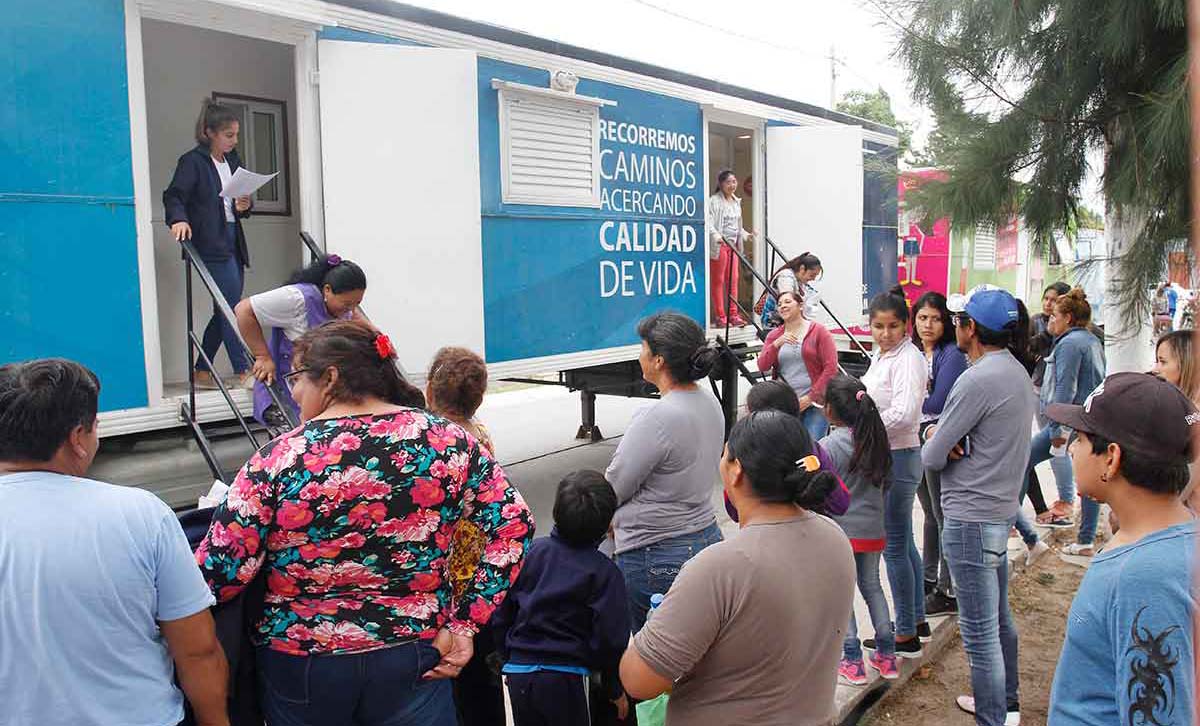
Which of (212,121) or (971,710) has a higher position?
(212,121)

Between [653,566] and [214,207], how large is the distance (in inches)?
118

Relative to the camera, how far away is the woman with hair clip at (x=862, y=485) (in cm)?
339

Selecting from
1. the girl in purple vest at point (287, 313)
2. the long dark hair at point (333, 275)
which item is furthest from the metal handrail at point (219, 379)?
the long dark hair at point (333, 275)

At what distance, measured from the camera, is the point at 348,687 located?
6.24 feet

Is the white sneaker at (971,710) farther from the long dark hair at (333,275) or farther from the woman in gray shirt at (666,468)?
the long dark hair at (333,275)

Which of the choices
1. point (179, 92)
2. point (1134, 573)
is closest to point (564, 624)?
point (1134, 573)

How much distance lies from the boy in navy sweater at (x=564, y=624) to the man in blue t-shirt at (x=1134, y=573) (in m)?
1.06

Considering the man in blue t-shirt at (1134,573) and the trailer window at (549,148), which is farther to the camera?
the trailer window at (549,148)

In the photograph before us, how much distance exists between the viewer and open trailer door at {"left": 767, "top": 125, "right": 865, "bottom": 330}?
7.92 meters

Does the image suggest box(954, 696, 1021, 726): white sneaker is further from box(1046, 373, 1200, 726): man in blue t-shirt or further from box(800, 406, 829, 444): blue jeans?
box(800, 406, 829, 444): blue jeans

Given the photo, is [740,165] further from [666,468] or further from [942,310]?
[666,468]

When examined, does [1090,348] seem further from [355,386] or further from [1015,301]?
[355,386]

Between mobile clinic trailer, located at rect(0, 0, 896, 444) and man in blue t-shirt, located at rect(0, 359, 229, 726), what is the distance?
7.26ft

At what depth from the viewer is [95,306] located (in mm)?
3734
